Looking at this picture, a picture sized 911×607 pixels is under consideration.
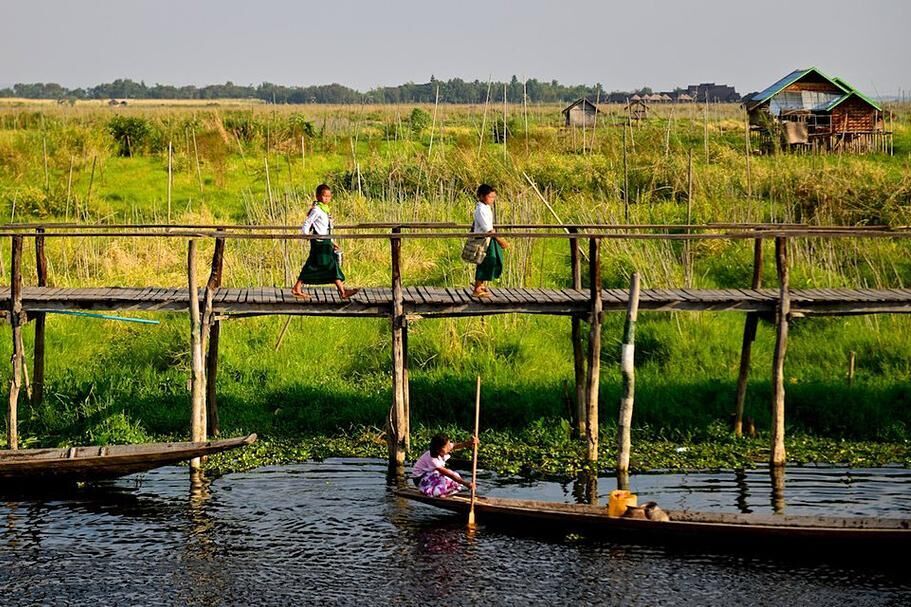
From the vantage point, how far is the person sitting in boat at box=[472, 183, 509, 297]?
12594mm

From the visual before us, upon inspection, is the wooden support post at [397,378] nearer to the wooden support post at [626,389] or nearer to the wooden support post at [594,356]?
the wooden support post at [594,356]

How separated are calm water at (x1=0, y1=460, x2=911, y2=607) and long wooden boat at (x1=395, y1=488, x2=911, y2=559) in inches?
6.2

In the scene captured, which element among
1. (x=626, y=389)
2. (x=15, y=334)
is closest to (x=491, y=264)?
(x=626, y=389)

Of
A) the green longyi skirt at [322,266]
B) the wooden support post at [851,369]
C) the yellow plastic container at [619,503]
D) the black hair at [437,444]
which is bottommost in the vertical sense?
the yellow plastic container at [619,503]

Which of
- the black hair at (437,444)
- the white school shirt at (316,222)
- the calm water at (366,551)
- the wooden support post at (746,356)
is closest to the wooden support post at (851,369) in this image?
the wooden support post at (746,356)

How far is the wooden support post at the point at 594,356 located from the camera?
12.4 meters

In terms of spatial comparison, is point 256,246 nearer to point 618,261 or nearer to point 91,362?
point 91,362

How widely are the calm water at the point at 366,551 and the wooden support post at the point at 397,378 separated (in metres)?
0.31

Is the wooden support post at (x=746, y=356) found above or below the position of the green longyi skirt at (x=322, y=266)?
below

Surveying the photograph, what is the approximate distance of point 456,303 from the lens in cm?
1256

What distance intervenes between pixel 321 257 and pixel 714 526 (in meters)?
4.53

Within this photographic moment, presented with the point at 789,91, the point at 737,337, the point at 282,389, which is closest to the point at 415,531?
the point at 282,389

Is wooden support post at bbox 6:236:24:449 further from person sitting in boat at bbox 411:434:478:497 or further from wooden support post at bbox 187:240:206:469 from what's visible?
person sitting in boat at bbox 411:434:478:497

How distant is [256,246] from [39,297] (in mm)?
5465
